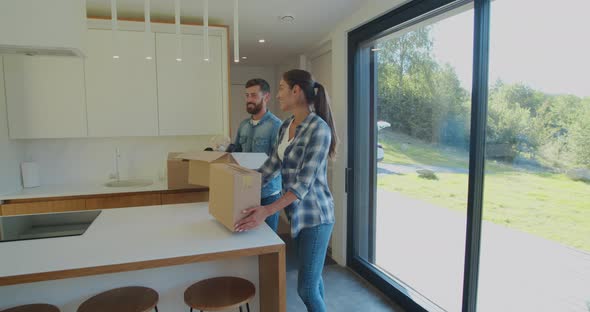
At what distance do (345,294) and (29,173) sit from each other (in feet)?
9.00

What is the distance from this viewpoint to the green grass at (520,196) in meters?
1.50

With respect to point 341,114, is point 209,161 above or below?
below

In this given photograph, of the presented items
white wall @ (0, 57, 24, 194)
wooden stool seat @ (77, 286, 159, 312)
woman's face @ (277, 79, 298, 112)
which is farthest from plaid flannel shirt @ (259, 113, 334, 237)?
white wall @ (0, 57, 24, 194)

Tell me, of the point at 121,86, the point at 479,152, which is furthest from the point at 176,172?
the point at 479,152

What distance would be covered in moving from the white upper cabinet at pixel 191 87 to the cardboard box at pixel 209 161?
1.13m

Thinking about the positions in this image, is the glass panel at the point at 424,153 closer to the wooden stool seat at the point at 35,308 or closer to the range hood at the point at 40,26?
the range hood at the point at 40,26

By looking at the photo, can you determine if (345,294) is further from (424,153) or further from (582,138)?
(582,138)

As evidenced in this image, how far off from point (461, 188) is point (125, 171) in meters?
2.89

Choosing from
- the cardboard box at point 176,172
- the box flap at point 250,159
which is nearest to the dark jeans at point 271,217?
the box flap at point 250,159

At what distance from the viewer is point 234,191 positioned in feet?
4.81

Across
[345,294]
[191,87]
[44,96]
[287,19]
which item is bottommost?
[345,294]

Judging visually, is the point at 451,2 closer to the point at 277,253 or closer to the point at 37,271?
the point at 277,253

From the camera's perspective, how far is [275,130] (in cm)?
272

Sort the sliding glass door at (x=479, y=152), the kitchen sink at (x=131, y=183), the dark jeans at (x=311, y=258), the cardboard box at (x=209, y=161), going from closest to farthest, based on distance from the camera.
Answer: the sliding glass door at (x=479, y=152), the dark jeans at (x=311, y=258), the cardboard box at (x=209, y=161), the kitchen sink at (x=131, y=183)
